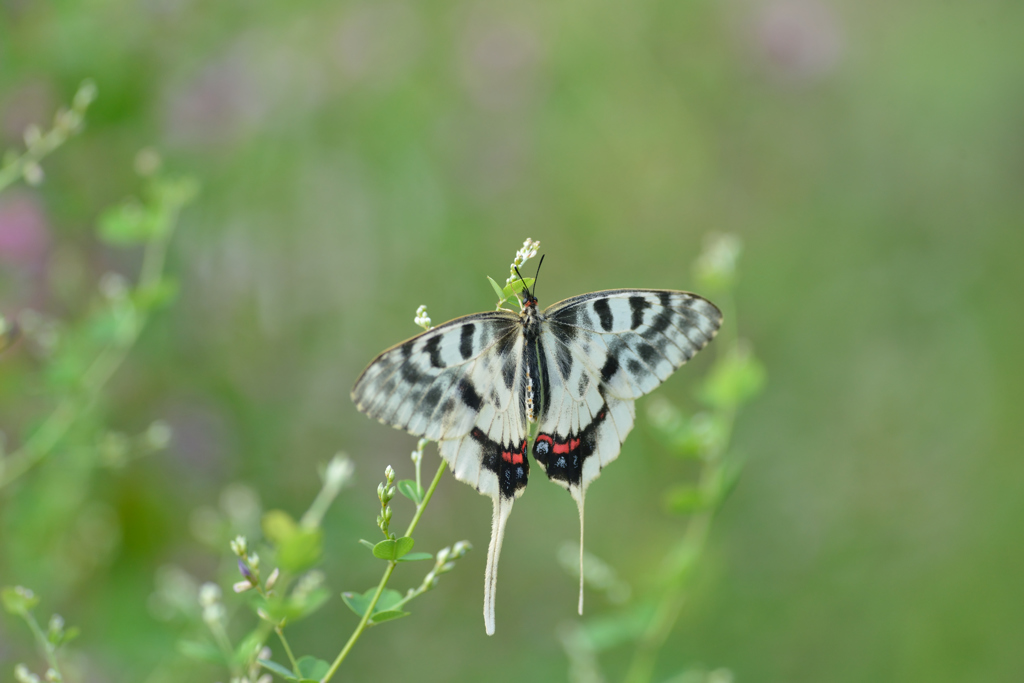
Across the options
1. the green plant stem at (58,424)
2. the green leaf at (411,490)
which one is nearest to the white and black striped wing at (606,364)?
the green leaf at (411,490)

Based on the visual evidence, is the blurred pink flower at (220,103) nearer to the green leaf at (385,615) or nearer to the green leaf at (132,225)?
the green leaf at (132,225)

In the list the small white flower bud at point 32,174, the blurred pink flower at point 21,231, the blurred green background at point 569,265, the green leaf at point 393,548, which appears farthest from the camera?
the blurred green background at point 569,265

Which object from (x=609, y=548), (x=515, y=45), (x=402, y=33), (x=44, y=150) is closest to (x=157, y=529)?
(x=44, y=150)

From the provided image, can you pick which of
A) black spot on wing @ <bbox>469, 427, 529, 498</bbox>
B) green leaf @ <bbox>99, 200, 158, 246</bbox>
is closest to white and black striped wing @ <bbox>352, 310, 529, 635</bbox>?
black spot on wing @ <bbox>469, 427, 529, 498</bbox>

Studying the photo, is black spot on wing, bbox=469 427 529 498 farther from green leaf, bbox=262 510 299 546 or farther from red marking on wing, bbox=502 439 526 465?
green leaf, bbox=262 510 299 546

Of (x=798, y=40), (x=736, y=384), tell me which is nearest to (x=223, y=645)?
(x=736, y=384)
